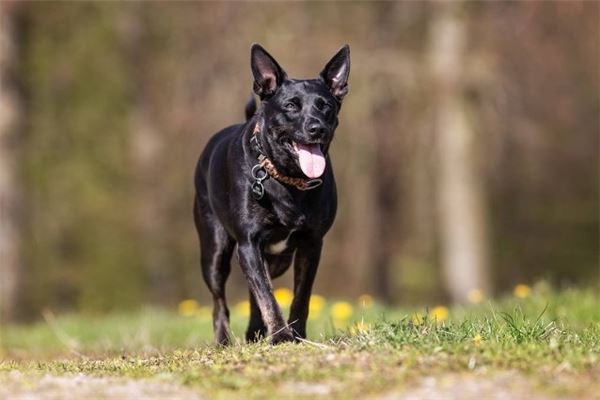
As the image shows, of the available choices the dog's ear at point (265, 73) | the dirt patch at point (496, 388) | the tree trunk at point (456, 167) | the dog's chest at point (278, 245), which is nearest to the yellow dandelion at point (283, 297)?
the dog's chest at point (278, 245)

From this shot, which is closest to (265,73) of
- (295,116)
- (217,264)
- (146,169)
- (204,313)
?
(295,116)

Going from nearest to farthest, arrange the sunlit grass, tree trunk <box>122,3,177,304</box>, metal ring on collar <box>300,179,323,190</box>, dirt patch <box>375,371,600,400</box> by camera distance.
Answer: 1. dirt patch <box>375,371,600,400</box>
2. metal ring on collar <box>300,179,323,190</box>
3. the sunlit grass
4. tree trunk <box>122,3,177,304</box>

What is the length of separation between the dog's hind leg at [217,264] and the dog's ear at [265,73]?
114 cm

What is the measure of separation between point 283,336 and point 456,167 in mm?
12611

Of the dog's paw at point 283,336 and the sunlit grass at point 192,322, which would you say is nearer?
the dog's paw at point 283,336

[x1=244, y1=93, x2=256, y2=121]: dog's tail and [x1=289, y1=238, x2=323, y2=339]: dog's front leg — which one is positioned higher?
[x1=244, y1=93, x2=256, y2=121]: dog's tail

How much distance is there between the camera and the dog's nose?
6.57 m

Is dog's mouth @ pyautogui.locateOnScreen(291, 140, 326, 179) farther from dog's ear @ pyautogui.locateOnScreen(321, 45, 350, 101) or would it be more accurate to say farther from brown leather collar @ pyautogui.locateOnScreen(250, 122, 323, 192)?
dog's ear @ pyautogui.locateOnScreen(321, 45, 350, 101)

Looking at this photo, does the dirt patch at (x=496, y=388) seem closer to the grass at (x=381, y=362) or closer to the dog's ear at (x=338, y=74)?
the grass at (x=381, y=362)

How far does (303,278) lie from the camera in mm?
7062

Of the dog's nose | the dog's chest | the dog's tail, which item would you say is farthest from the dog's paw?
the dog's tail

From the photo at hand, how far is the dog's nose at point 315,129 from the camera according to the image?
6574 millimetres

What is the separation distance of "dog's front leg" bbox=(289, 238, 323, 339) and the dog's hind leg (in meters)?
0.75

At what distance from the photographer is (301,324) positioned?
23.4 ft
